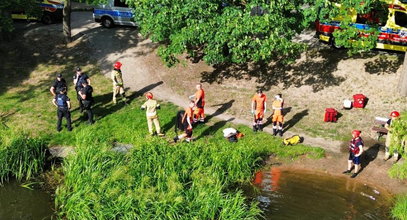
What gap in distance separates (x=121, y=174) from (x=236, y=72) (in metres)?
10.8

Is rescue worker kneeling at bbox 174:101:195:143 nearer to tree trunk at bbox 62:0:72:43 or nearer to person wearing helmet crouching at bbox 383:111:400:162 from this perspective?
person wearing helmet crouching at bbox 383:111:400:162

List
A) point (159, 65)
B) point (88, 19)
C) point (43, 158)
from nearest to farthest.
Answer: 1. point (43, 158)
2. point (159, 65)
3. point (88, 19)

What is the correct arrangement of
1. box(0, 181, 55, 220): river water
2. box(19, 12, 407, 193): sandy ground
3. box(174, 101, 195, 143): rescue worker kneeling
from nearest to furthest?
1. box(0, 181, 55, 220): river water
2. box(174, 101, 195, 143): rescue worker kneeling
3. box(19, 12, 407, 193): sandy ground

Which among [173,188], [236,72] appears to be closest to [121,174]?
[173,188]

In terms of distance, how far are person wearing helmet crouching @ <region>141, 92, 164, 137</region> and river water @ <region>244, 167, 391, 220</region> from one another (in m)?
3.98

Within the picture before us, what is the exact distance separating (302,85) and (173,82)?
5.69m

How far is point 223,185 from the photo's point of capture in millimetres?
12492

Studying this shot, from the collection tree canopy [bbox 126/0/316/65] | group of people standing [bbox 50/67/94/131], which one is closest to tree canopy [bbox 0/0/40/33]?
group of people standing [bbox 50/67/94/131]

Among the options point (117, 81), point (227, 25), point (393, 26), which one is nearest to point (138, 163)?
point (117, 81)

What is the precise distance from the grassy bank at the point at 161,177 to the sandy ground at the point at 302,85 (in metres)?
1.64

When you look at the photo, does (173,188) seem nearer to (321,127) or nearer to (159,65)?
(321,127)

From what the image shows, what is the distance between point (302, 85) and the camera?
20328mm

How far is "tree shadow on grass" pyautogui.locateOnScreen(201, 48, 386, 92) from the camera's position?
2050 centimetres

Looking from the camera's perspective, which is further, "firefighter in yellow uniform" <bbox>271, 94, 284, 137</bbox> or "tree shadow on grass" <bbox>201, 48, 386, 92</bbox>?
"tree shadow on grass" <bbox>201, 48, 386, 92</bbox>
